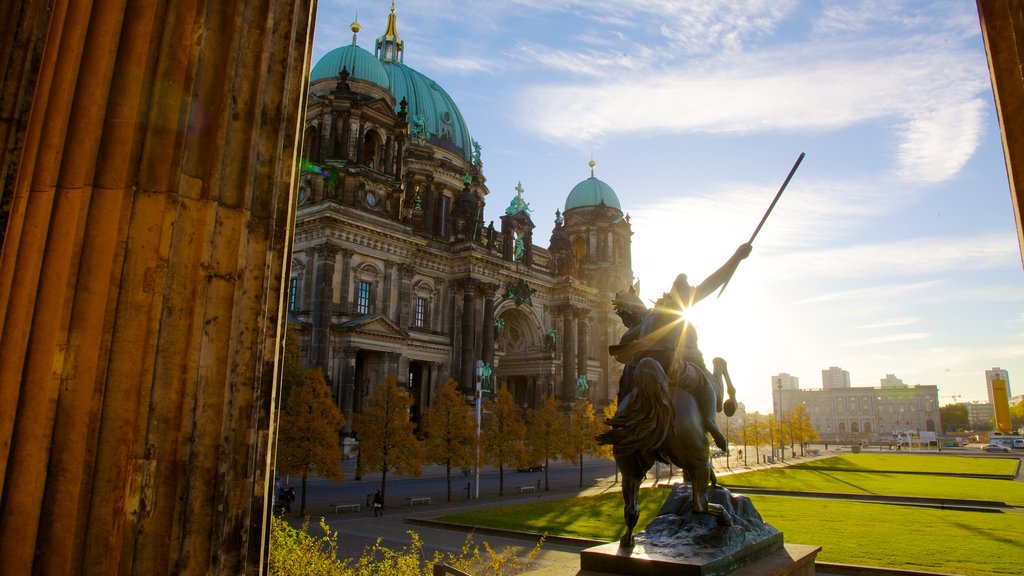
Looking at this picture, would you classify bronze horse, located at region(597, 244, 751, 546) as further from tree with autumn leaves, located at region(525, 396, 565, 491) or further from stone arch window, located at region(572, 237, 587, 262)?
stone arch window, located at region(572, 237, 587, 262)

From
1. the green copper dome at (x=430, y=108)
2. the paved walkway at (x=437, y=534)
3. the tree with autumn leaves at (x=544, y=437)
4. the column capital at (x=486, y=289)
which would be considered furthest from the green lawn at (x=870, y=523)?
the green copper dome at (x=430, y=108)

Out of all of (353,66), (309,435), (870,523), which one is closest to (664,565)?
(870,523)

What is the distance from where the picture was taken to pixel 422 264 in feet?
191

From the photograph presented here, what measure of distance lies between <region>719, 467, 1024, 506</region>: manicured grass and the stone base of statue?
26.9 m

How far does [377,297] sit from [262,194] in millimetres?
47875

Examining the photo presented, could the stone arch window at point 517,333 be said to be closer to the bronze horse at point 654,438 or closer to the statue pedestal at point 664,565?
the bronze horse at point 654,438

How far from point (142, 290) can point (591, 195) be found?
8867 centimetres

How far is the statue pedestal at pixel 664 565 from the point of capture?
8773 mm

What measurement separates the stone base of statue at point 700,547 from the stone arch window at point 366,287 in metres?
41.4

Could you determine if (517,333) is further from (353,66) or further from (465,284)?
(353,66)

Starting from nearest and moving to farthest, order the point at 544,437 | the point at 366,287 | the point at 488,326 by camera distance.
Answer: the point at 544,437
the point at 366,287
the point at 488,326

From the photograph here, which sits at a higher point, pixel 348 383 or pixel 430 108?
pixel 430 108

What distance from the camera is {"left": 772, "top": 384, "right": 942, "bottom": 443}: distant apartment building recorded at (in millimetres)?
184625

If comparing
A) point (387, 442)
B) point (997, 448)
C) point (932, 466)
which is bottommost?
point (932, 466)
